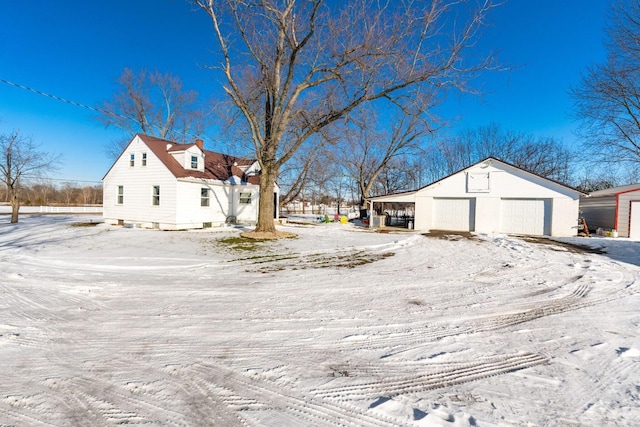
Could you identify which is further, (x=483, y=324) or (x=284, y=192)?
(x=284, y=192)

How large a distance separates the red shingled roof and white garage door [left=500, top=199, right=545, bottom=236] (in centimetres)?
1644

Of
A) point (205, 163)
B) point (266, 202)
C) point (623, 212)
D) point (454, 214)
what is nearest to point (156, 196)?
point (205, 163)

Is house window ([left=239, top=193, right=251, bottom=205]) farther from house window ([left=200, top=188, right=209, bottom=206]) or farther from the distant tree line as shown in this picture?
the distant tree line

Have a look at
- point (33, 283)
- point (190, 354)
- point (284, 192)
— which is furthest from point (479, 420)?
point (284, 192)

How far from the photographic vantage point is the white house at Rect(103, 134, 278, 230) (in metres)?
16.5

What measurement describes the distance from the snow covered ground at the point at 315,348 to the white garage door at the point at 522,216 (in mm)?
12577

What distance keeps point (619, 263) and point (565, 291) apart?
192 inches

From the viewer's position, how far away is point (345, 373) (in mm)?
2684

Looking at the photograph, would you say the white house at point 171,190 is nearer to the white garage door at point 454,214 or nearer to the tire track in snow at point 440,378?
the white garage door at point 454,214

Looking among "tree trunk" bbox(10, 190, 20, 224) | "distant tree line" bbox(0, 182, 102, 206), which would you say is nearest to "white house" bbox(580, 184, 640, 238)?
"tree trunk" bbox(10, 190, 20, 224)

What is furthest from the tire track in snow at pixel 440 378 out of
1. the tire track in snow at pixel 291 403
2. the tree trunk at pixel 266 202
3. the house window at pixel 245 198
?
the house window at pixel 245 198

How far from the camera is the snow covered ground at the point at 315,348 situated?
220 centimetres

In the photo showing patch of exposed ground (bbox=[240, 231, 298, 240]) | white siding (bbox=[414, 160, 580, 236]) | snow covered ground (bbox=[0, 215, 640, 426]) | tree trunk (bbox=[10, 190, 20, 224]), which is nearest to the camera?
snow covered ground (bbox=[0, 215, 640, 426])

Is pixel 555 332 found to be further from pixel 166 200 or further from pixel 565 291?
pixel 166 200
